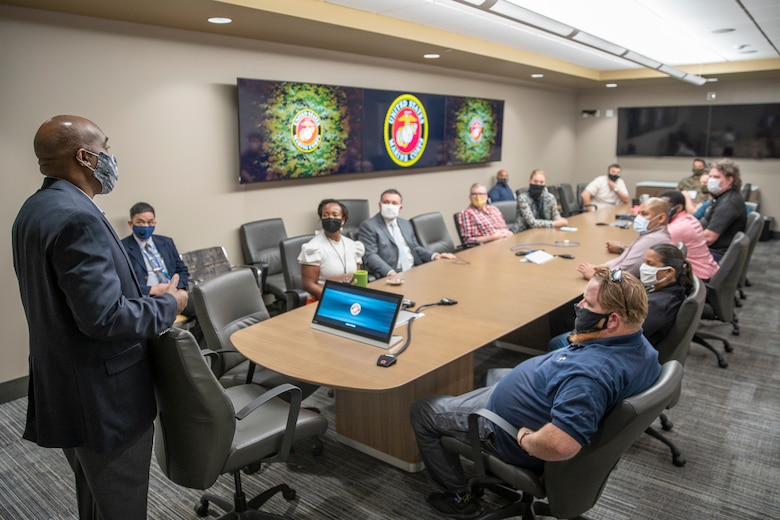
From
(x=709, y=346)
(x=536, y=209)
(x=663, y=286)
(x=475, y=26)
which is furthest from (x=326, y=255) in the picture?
(x=536, y=209)

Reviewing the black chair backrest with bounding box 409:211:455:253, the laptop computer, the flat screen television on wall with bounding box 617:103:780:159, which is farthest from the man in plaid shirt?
the flat screen television on wall with bounding box 617:103:780:159

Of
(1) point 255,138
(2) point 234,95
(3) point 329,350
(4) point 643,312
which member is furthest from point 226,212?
(4) point 643,312

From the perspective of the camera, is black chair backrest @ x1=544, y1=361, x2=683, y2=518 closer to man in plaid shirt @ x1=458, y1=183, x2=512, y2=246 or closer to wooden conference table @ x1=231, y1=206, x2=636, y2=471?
wooden conference table @ x1=231, y1=206, x2=636, y2=471

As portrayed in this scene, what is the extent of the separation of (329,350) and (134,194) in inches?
100

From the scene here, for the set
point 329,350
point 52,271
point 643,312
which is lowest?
point 329,350

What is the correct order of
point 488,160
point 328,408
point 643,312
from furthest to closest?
point 488,160
point 328,408
point 643,312

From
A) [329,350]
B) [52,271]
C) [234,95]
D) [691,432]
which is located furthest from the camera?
[234,95]

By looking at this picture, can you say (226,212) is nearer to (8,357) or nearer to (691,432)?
(8,357)

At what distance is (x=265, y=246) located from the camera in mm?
5145

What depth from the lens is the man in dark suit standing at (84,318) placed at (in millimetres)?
1605

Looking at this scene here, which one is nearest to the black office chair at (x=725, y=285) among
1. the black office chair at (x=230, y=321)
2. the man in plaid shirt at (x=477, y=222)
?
the man in plaid shirt at (x=477, y=222)

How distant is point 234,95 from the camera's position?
490 cm

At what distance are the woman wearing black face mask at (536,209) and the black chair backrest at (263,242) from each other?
256 cm

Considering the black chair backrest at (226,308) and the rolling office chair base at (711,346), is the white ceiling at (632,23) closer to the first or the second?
the black chair backrest at (226,308)
